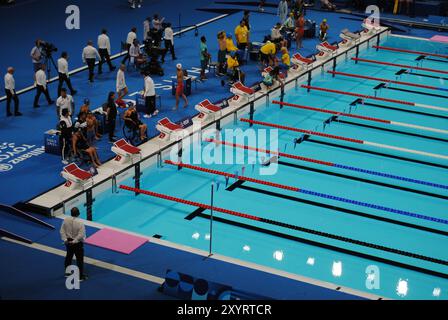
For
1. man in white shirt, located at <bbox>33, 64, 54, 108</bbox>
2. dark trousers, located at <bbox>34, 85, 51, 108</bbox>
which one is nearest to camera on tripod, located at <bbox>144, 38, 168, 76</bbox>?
dark trousers, located at <bbox>34, 85, 51, 108</bbox>

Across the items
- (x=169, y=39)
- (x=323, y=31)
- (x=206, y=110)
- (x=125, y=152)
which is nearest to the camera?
(x=125, y=152)

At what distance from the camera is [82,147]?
15281 mm

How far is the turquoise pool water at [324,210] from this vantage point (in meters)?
12.5

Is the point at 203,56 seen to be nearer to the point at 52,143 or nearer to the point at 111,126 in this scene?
the point at 111,126

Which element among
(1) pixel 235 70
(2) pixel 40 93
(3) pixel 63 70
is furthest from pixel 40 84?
(1) pixel 235 70

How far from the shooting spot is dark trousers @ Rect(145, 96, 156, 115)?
718 inches

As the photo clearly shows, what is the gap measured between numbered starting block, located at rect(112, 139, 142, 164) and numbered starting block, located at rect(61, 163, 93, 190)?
49.6 inches

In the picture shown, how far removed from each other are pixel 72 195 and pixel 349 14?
2080cm

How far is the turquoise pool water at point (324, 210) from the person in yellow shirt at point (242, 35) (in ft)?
16.5

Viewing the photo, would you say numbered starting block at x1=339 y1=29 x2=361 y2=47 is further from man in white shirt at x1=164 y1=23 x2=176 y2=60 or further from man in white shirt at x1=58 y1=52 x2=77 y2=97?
man in white shirt at x1=58 y1=52 x2=77 y2=97

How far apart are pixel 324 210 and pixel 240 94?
5.81 metres

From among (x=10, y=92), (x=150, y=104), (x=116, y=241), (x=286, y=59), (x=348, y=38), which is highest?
(x=348, y=38)
